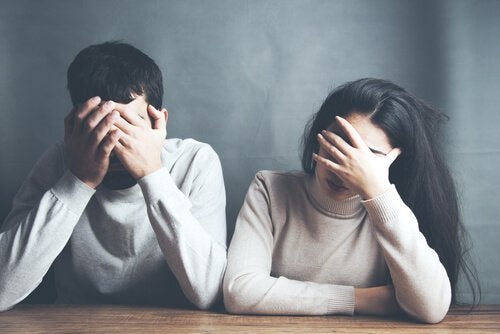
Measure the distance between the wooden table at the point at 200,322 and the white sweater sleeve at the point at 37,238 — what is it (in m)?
0.06

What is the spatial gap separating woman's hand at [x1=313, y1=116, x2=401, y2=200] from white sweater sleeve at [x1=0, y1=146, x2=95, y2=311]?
0.57m

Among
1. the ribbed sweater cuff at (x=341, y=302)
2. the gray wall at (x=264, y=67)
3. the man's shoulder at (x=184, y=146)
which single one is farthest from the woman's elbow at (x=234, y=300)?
the gray wall at (x=264, y=67)

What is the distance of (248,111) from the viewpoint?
1.65 m

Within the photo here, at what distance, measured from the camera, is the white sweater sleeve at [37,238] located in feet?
3.99

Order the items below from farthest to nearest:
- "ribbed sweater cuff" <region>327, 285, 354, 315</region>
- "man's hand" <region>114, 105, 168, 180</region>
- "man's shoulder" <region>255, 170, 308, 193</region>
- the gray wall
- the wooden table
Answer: the gray wall → "man's shoulder" <region>255, 170, 308, 193</region> → "man's hand" <region>114, 105, 168, 180</region> → "ribbed sweater cuff" <region>327, 285, 354, 315</region> → the wooden table

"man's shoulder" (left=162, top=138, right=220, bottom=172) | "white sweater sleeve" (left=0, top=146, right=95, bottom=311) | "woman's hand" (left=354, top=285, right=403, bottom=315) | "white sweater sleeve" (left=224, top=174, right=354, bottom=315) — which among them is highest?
"man's shoulder" (left=162, top=138, right=220, bottom=172)

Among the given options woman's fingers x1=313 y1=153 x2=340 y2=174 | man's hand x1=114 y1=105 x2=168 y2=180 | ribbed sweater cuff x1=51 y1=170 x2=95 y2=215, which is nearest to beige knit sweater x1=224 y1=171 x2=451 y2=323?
woman's fingers x1=313 y1=153 x2=340 y2=174

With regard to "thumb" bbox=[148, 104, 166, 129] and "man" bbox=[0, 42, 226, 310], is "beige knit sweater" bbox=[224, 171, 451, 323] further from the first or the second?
"thumb" bbox=[148, 104, 166, 129]

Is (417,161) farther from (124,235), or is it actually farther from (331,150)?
(124,235)

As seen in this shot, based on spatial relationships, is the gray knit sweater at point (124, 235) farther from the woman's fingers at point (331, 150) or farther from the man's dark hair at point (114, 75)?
the woman's fingers at point (331, 150)

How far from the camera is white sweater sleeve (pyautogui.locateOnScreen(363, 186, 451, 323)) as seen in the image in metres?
1.10

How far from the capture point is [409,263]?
1113 millimetres

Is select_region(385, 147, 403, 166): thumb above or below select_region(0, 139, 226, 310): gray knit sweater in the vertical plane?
above

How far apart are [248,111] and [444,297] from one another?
803 millimetres
